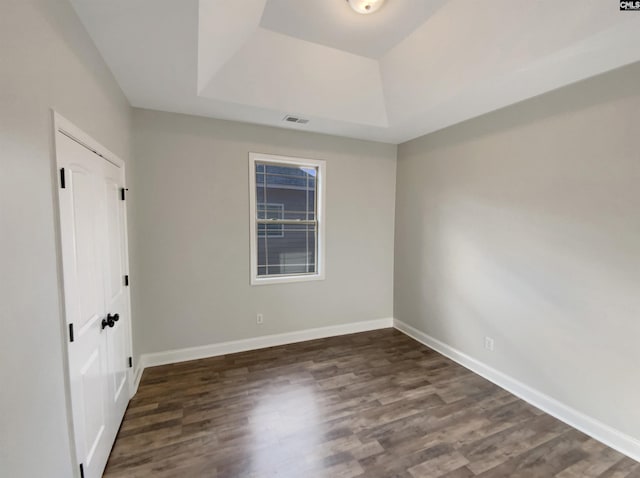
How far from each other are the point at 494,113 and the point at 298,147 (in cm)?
213

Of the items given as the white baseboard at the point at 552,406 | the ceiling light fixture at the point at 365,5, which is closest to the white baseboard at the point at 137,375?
the white baseboard at the point at 552,406

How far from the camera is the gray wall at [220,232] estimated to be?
288 cm

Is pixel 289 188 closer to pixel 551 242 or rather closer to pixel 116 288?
pixel 116 288

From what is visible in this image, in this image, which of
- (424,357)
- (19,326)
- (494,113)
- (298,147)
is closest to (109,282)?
(19,326)

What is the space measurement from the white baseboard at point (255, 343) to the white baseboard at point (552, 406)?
99 centimetres

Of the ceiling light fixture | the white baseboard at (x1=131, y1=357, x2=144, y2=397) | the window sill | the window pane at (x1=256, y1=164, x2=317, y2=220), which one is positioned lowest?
the white baseboard at (x1=131, y1=357, x2=144, y2=397)

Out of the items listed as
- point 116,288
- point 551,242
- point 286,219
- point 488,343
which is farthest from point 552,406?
point 116,288

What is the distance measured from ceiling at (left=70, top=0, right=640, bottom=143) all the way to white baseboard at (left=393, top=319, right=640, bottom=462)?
2590mm

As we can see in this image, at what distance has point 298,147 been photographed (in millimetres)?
3439

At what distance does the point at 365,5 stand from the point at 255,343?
3.54 meters

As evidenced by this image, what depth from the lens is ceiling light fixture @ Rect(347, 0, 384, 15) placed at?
6.77 feet

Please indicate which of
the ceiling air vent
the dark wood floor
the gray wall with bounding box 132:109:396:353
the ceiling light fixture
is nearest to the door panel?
the dark wood floor

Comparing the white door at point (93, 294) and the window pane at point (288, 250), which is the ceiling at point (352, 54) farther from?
the window pane at point (288, 250)

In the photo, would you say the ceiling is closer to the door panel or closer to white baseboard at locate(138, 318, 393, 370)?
the door panel
